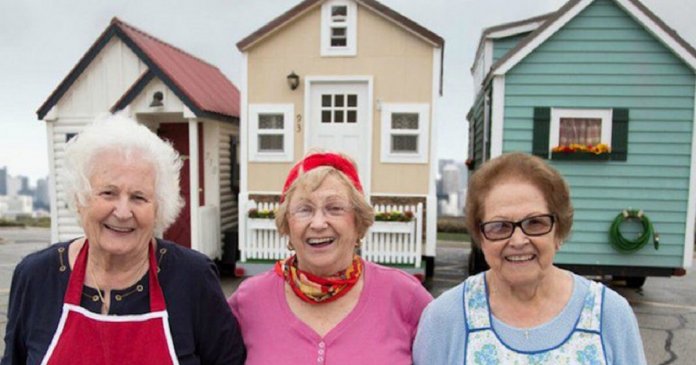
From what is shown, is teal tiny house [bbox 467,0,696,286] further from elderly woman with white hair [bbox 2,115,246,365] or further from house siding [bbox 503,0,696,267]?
elderly woman with white hair [bbox 2,115,246,365]

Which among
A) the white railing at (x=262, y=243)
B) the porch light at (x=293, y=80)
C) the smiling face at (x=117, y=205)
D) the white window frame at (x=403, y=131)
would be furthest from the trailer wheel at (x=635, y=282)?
the smiling face at (x=117, y=205)

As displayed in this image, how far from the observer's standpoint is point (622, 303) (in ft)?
5.76

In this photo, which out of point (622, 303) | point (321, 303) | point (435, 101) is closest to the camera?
point (622, 303)

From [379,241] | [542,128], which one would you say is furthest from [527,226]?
[379,241]

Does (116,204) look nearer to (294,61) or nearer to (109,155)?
(109,155)

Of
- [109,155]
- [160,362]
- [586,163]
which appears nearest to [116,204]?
[109,155]

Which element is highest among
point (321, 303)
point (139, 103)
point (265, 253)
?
point (139, 103)

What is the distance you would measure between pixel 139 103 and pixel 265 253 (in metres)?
3.13

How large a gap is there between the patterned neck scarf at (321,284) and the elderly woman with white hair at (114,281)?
0.36 m

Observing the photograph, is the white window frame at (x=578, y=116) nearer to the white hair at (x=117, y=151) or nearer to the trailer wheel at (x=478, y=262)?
the trailer wheel at (x=478, y=262)

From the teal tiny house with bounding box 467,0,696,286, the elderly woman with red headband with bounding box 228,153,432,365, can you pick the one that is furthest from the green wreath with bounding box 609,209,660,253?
the elderly woman with red headband with bounding box 228,153,432,365

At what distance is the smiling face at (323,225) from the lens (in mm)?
2066

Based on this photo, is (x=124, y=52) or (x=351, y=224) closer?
(x=351, y=224)

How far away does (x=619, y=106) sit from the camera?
6.66 metres
